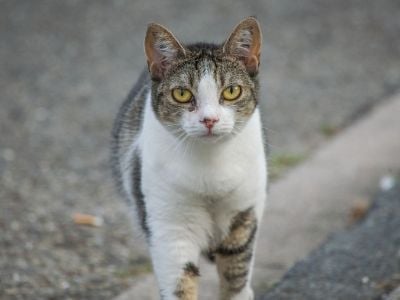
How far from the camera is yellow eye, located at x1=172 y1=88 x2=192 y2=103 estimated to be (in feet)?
10.1

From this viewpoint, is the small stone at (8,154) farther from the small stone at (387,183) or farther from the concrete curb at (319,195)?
the small stone at (387,183)

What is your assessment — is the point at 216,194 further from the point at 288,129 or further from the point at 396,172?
the point at 288,129

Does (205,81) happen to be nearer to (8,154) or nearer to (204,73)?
(204,73)

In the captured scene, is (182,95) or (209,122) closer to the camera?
(209,122)

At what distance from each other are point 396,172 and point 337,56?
2.61 meters

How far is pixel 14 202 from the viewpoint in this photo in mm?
4988

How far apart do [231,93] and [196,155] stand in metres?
0.27

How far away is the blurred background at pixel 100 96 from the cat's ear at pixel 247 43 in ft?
4.96

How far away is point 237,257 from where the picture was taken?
11.1ft

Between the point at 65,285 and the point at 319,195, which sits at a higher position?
the point at 319,195

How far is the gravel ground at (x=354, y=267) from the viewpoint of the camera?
12.2ft

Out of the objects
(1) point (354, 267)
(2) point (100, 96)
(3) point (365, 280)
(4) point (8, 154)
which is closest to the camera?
(3) point (365, 280)

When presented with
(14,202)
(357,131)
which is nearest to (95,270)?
(14,202)

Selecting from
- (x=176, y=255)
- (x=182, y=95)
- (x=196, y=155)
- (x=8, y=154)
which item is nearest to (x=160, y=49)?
(x=182, y=95)
